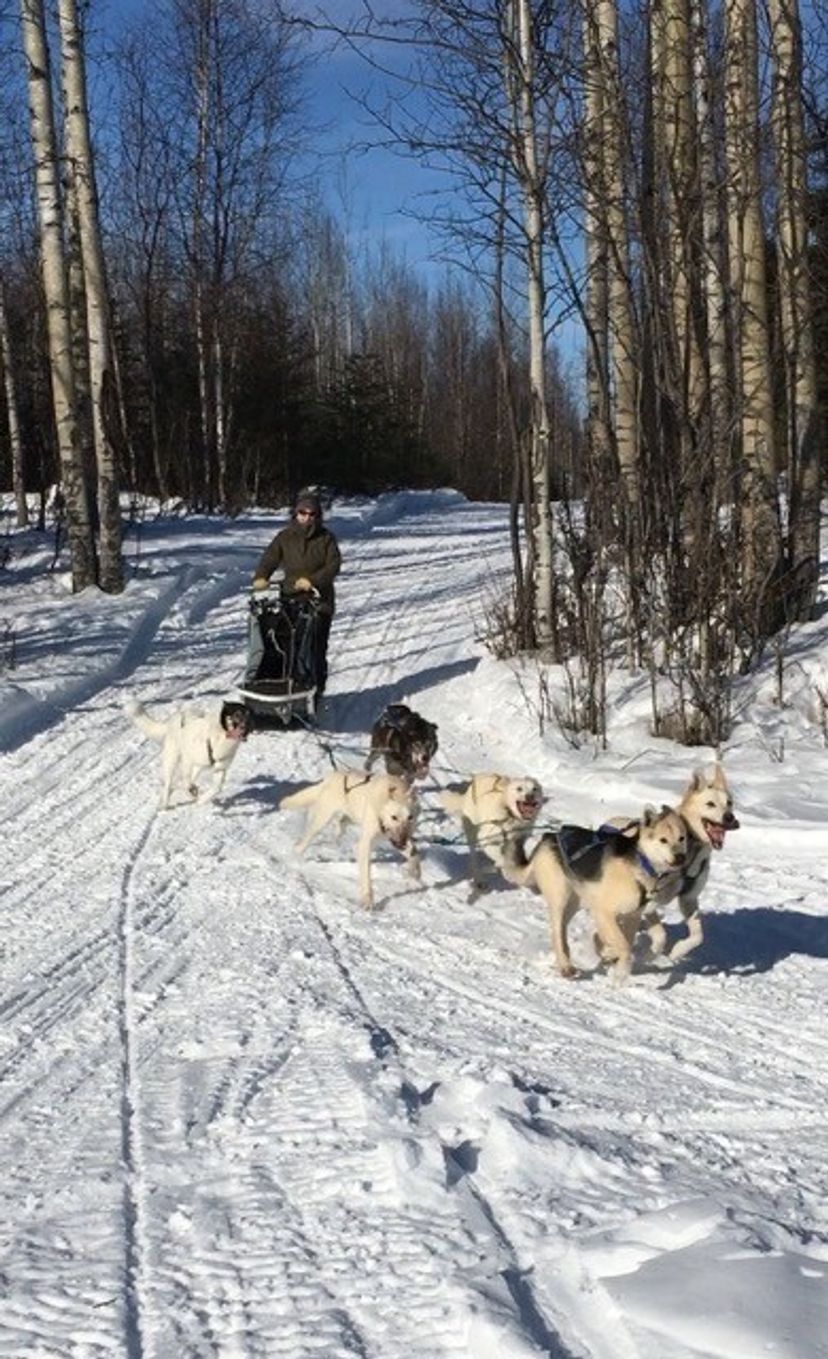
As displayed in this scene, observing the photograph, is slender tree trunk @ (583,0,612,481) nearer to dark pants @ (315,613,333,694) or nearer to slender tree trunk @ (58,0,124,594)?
dark pants @ (315,613,333,694)

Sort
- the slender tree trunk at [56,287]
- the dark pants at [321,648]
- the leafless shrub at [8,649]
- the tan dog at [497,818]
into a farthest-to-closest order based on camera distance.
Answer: the slender tree trunk at [56,287] < the leafless shrub at [8,649] < the dark pants at [321,648] < the tan dog at [497,818]

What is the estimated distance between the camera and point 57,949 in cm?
533

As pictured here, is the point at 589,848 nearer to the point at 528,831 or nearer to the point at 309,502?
the point at 528,831

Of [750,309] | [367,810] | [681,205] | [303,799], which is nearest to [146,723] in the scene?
[303,799]

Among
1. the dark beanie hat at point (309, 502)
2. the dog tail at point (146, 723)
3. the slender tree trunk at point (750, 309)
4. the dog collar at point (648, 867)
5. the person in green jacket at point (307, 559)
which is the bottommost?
the dog collar at point (648, 867)

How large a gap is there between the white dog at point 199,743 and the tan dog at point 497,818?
1.83 m

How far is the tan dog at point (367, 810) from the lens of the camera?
616cm

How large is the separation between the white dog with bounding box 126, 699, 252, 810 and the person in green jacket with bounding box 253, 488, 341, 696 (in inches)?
97.2

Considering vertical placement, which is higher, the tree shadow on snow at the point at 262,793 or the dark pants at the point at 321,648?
the dark pants at the point at 321,648

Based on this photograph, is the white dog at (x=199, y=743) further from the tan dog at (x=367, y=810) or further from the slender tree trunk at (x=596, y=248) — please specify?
the slender tree trunk at (x=596, y=248)

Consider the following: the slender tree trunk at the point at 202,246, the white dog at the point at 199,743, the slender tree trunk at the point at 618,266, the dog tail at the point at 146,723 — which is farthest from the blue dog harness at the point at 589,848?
the slender tree trunk at the point at 202,246

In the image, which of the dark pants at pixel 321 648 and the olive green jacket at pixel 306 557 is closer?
the dark pants at pixel 321 648

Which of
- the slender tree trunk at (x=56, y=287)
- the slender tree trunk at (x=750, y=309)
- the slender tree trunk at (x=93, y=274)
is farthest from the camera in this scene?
the slender tree trunk at (x=93, y=274)

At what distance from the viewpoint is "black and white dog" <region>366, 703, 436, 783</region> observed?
742 cm
